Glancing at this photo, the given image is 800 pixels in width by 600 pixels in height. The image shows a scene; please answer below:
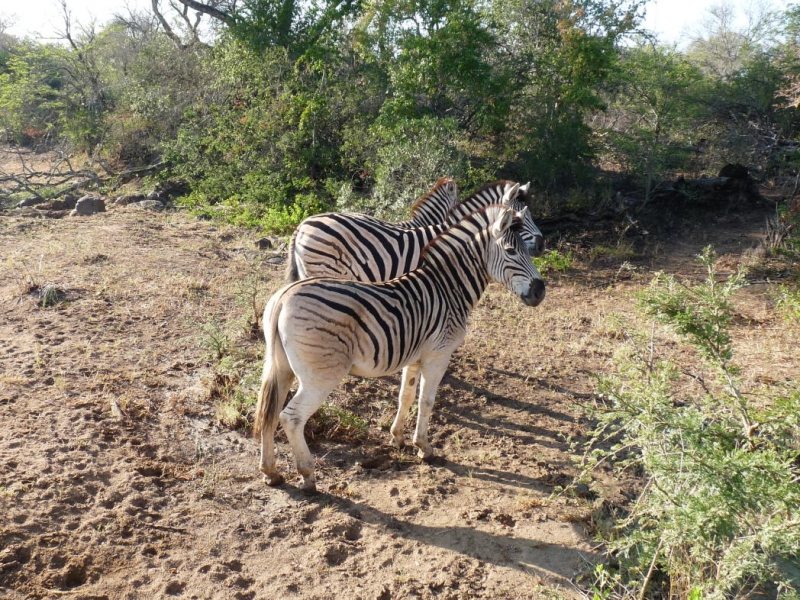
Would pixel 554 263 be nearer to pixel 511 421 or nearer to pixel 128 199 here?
pixel 511 421

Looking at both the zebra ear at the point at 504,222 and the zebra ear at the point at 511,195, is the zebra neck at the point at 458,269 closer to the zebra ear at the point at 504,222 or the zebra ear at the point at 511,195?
the zebra ear at the point at 504,222

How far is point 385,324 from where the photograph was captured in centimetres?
423

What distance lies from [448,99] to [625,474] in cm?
871

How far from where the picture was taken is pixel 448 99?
11492 millimetres

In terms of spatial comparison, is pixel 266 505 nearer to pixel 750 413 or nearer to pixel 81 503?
pixel 81 503

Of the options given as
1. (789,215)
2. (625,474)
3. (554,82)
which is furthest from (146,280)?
(789,215)

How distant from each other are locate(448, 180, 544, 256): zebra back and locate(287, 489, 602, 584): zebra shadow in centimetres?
337

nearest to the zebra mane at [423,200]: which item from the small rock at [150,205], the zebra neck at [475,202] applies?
the zebra neck at [475,202]

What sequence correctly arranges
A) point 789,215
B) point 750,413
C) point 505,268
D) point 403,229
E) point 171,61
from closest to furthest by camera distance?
point 750,413, point 505,268, point 403,229, point 789,215, point 171,61

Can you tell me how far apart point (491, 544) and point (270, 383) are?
186 cm

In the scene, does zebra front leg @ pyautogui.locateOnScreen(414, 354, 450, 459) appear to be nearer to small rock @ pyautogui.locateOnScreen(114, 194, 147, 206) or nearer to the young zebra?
the young zebra

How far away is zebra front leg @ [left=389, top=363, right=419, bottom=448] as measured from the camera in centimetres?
484

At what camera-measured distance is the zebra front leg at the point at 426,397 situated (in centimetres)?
471

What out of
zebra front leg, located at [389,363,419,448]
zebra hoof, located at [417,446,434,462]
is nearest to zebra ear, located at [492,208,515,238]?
zebra front leg, located at [389,363,419,448]
